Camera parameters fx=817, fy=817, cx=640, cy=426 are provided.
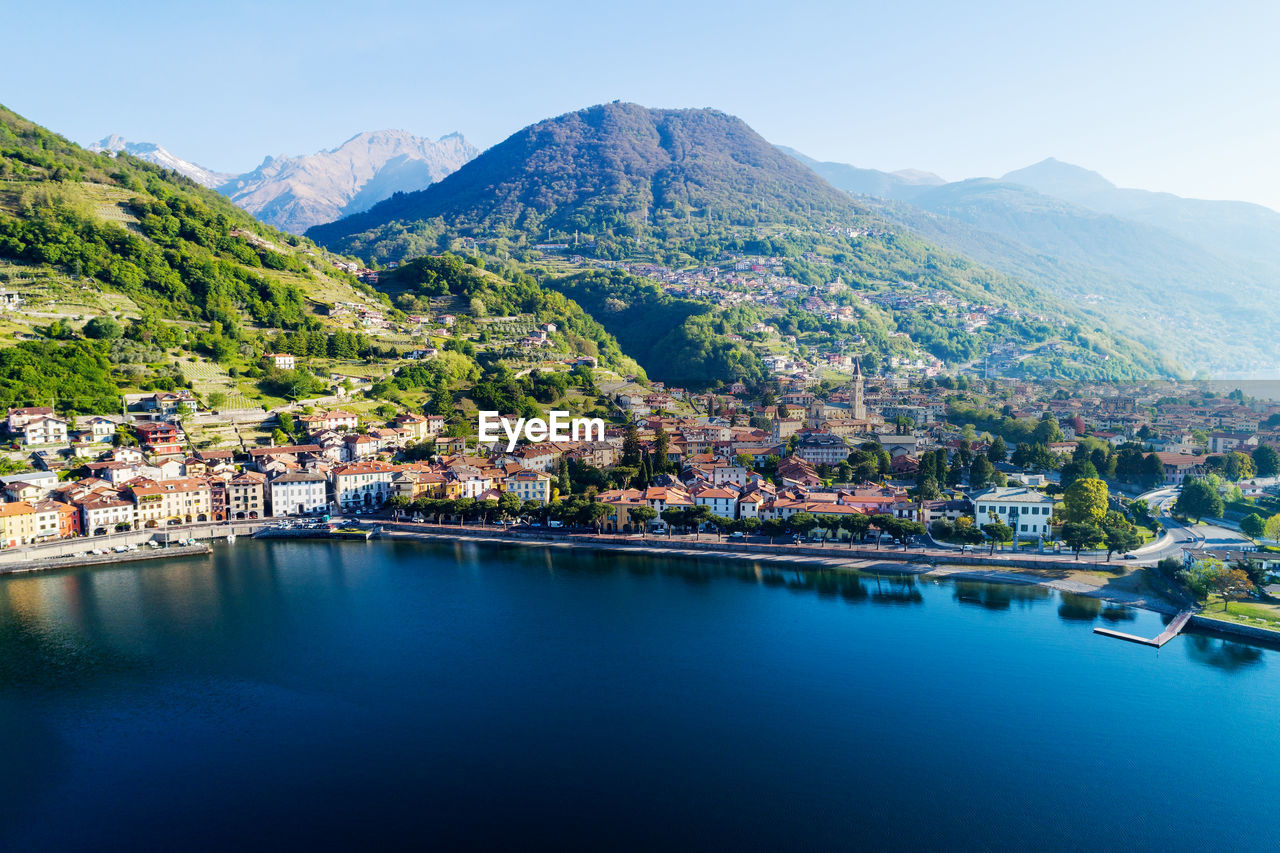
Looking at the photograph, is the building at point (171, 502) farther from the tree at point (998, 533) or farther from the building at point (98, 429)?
the tree at point (998, 533)

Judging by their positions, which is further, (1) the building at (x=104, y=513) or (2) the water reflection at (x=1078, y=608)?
(1) the building at (x=104, y=513)

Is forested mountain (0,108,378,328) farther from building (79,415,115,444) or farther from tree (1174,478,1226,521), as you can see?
tree (1174,478,1226,521)

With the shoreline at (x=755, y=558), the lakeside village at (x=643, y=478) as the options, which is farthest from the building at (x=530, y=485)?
the shoreline at (x=755, y=558)

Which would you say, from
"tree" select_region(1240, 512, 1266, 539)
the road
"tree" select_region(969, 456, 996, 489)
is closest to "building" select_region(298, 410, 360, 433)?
"tree" select_region(969, 456, 996, 489)

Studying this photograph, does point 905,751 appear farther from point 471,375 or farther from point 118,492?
point 471,375

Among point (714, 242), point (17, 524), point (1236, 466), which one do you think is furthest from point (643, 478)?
point (714, 242)

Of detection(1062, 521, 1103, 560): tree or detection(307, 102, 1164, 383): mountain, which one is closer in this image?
detection(1062, 521, 1103, 560): tree
